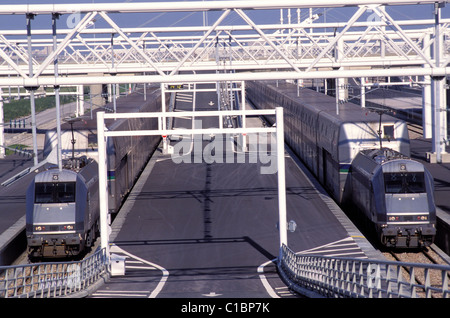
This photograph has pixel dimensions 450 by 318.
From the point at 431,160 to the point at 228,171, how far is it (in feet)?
32.6

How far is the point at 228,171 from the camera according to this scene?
32875 millimetres

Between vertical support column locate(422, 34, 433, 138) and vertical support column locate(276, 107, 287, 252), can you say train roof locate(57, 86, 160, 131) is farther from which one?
vertical support column locate(422, 34, 433, 138)

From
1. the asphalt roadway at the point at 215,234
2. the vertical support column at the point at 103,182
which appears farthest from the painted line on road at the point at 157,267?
the vertical support column at the point at 103,182

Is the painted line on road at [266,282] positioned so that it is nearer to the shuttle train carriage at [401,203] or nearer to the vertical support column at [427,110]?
the shuttle train carriage at [401,203]

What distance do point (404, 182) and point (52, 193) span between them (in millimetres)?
10388

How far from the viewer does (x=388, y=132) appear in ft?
77.4

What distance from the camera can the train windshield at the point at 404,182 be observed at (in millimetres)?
20094

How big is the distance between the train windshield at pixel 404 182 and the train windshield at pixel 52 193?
30.6 feet

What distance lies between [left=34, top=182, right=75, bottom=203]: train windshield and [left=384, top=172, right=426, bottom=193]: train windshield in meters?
9.33

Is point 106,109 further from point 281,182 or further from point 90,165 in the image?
point 281,182

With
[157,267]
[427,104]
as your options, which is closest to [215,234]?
[157,267]

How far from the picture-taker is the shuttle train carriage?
64.8 feet
